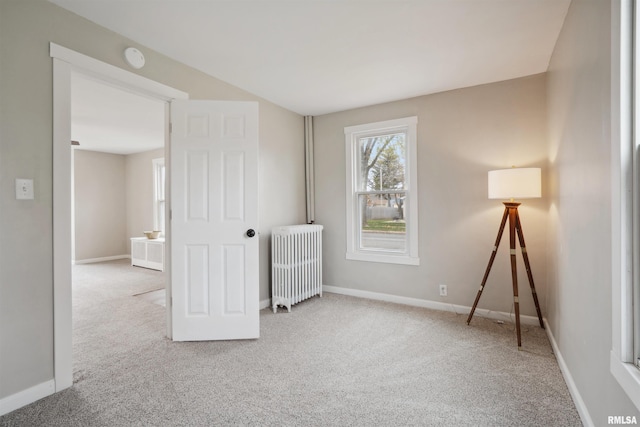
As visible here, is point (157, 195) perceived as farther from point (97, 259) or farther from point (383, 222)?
point (383, 222)

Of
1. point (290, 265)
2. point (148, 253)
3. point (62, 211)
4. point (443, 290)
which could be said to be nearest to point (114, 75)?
point (62, 211)

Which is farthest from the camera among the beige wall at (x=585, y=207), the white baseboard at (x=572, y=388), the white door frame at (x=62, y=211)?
the white door frame at (x=62, y=211)

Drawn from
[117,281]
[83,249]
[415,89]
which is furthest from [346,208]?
[83,249]

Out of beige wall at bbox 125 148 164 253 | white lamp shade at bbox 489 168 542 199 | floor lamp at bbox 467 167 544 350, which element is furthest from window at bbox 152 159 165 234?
white lamp shade at bbox 489 168 542 199

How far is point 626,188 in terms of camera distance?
116 cm

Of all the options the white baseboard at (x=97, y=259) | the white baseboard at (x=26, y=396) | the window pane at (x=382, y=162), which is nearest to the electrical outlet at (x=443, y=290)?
the window pane at (x=382, y=162)

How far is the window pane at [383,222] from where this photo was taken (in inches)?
153

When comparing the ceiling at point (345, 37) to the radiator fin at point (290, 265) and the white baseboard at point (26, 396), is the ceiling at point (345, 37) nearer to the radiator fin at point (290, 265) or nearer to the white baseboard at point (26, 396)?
the radiator fin at point (290, 265)

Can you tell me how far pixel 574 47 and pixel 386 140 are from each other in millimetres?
2190

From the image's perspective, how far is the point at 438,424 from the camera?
5.42 ft

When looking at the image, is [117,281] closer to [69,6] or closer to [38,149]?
[38,149]

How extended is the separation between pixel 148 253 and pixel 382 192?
4.89 m

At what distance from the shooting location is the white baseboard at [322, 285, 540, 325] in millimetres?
3125

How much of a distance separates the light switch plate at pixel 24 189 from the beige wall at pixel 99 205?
588cm
